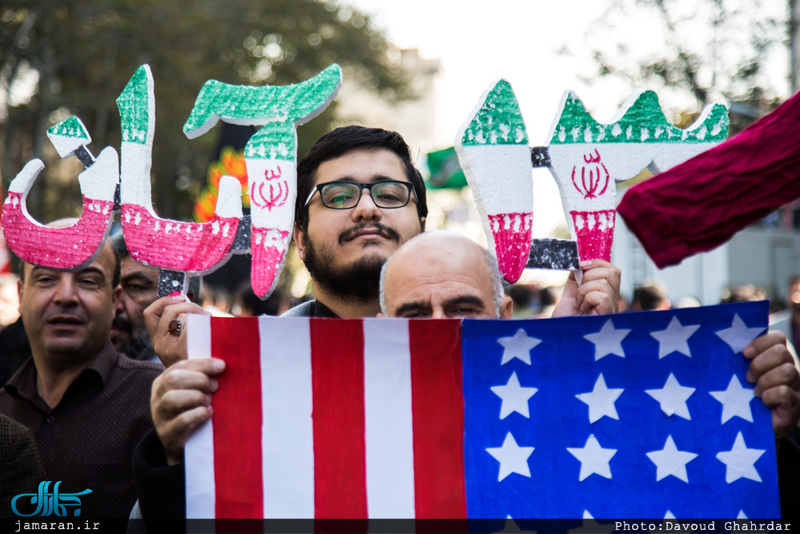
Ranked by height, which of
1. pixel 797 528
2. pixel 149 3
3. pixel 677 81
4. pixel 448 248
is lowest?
pixel 797 528

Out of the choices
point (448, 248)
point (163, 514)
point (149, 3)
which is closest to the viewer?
point (163, 514)

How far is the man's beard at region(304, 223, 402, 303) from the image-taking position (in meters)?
2.76

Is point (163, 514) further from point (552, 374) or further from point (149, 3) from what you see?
Answer: point (149, 3)

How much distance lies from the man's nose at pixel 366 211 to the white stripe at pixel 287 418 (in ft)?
2.03

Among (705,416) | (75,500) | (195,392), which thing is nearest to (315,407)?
(195,392)

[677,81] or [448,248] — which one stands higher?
[677,81]

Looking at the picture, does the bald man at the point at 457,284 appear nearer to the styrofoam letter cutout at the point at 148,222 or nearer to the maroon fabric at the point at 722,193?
the maroon fabric at the point at 722,193

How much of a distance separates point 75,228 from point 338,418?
3.61 ft

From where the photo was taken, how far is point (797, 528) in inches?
87.2

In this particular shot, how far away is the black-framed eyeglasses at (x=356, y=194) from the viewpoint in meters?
2.80

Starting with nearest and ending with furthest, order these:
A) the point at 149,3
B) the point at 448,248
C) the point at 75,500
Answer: the point at 448,248, the point at 75,500, the point at 149,3

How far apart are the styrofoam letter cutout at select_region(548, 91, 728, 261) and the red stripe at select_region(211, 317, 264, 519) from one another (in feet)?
3.58

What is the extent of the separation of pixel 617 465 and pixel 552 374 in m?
0.27

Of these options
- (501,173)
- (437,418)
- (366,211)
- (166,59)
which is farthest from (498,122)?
(166,59)
